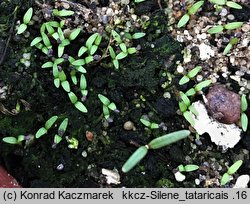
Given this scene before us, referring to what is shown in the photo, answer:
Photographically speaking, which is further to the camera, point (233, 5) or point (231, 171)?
point (233, 5)

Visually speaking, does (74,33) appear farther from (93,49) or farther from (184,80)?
(184,80)

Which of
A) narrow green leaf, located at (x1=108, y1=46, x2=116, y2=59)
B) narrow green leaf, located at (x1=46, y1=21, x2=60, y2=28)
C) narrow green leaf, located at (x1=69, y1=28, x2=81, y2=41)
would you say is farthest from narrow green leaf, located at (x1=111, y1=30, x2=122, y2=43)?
Answer: narrow green leaf, located at (x1=46, y1=21, x2=60, y2=28)

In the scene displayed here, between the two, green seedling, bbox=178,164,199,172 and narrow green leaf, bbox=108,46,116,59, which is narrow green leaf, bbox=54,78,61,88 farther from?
green seedling, bbox=178,164,199,172

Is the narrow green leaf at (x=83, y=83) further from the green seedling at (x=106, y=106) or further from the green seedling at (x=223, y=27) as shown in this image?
the green seedling at (x=223, y=27)

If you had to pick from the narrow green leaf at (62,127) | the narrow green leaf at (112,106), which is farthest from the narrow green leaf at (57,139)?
the narrow green leaf at (112,106)

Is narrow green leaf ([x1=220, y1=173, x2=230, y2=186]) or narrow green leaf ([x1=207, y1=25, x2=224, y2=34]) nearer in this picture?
narrow green leaf ([x1=220, y1=173, x2=230, y2=186])

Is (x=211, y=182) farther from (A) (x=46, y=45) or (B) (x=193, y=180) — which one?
(A) (x=46, y=45)

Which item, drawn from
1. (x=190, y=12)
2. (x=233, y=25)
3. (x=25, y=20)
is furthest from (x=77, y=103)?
(x=233, y=25)

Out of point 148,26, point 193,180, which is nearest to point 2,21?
point 148,26
